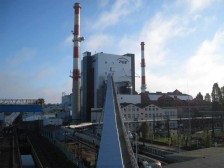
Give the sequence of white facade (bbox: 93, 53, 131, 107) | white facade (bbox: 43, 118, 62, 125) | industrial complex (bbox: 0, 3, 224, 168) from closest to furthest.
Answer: industrial complex (bbox: 0, 3, 224, 168), white facade (bbox: 93, 53, 131, 107), white facade (bbox: 43, 118, 62, 125)

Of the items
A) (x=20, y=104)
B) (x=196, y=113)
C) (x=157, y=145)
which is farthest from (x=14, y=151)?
(x=196, y=113)

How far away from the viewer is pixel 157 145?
39.0 metres

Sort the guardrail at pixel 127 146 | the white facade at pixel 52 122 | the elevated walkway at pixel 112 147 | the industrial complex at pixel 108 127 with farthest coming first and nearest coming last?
the white facade at pixel 52 122 → the industrial complex at pixel 108 127 → the guardrail at pixel 127 146 → the elevated walkway at pixel 112 147

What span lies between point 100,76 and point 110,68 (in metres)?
3.95

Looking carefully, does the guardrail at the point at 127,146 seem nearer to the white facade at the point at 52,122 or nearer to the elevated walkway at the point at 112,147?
the elevated walkway at the point at 112,147

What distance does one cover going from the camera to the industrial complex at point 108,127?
69.9 feet

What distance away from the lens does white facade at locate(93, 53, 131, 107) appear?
2474 inches

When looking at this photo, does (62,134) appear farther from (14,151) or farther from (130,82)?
(130,82)

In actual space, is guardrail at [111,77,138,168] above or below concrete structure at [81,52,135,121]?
below

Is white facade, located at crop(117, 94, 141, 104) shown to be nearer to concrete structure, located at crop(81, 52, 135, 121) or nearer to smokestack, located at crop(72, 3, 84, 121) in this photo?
concrete structure, located at crop(81, 52, 135, 121)

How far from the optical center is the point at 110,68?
65.1 metres

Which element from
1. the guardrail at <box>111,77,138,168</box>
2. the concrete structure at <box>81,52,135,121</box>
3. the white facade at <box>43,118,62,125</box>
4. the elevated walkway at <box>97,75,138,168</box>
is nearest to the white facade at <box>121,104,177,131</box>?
the concrete structure at <box>81,52,135,121</box>

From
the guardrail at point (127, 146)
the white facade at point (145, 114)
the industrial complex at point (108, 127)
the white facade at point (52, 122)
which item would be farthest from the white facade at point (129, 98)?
the guardrail at point (127, 146)

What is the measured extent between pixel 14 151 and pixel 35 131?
96.4 ft
